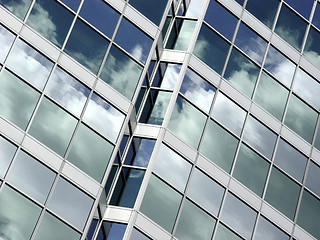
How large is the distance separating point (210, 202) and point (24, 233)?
7945 mm

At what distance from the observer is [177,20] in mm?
33688

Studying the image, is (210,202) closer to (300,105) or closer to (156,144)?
(156,144)

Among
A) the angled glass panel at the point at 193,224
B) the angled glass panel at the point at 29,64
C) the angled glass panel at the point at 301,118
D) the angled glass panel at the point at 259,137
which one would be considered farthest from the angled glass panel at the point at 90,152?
the angled glass panel at the point at 301,118

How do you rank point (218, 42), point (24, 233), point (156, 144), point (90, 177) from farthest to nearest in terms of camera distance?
point (218, 42) < point (156, 144) < point (90, 177) < point (24, 233)

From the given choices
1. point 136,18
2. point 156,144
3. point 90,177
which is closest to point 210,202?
point 156,144

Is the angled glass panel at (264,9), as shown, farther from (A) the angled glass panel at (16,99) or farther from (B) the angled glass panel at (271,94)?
(A) the angled glass panel at (16,99)

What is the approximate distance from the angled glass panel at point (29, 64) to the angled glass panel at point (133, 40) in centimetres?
342

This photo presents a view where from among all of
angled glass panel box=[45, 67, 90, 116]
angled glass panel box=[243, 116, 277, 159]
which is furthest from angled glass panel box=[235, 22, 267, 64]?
angled glass panel box=[45, 67, 90, 116]

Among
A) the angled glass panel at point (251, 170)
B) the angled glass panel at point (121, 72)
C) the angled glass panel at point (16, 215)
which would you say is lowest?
the angled glass panel at point (16, 215)

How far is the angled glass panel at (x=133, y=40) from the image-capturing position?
30594mm

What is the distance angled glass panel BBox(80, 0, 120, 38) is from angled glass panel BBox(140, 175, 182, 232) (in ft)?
19.5

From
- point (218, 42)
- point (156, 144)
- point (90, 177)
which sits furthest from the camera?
point (218, 42)

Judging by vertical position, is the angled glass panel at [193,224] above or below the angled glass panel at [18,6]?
below

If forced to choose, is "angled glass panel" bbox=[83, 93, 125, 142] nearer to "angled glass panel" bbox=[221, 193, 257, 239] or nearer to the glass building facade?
the glass building facade
